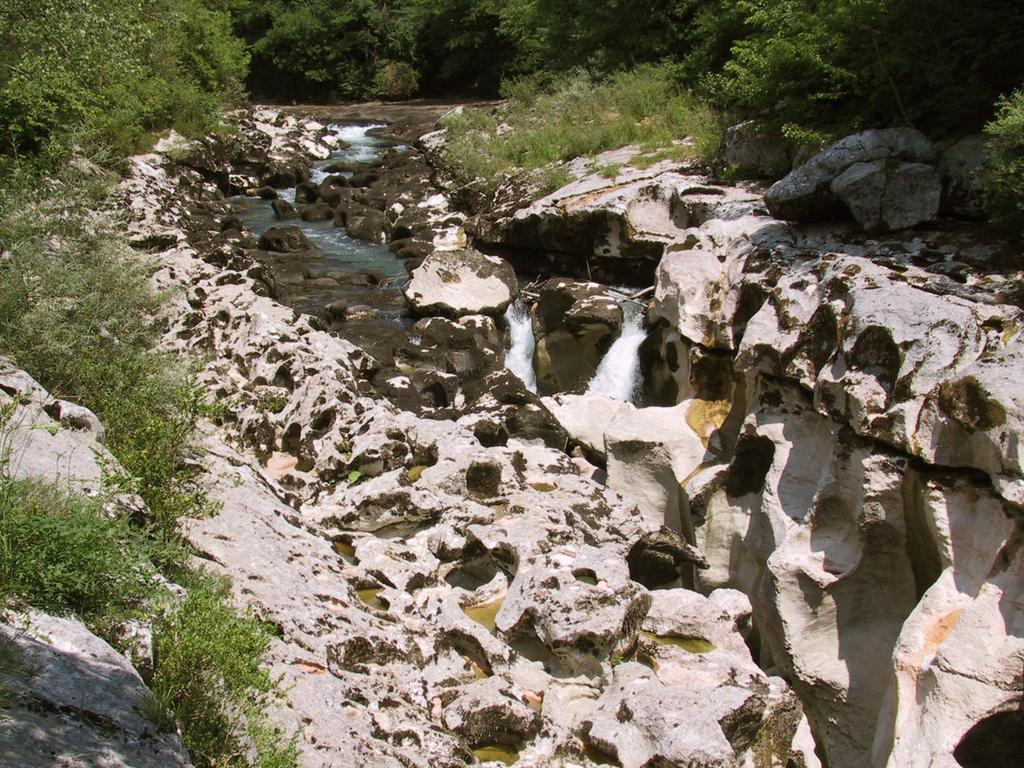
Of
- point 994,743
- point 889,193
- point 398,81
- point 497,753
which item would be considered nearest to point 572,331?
point 889,193

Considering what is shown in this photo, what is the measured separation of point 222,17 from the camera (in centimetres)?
3023

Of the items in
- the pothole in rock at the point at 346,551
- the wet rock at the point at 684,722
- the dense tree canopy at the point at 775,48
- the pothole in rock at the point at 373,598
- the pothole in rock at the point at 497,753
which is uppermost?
the dense tree canopy at the point at 775,48

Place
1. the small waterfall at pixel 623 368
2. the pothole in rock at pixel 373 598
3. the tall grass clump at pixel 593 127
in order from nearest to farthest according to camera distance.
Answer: the pothole in rock at pixel 373 598
the small waterfall at pixel 623 368
the tall grass clump at pixel 593 127

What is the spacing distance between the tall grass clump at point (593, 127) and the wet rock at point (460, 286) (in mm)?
4679

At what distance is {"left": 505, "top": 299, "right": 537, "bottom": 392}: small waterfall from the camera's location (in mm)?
14688

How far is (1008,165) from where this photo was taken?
9.08 m

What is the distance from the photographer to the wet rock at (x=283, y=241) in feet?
61.3

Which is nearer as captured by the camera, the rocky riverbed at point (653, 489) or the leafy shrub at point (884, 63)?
the rocky riverbed at point (653, 489)

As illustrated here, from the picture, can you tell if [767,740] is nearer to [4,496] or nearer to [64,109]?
[4,496]

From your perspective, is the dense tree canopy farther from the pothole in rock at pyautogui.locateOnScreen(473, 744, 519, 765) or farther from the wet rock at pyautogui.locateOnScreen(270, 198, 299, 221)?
the pothole in rock at pyautogui.locateOnScreen(473, 744, 519, 765)

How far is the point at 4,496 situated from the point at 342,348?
781 cm

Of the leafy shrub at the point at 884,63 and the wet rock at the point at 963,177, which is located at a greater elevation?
the leafy shrub at the point at 884,63

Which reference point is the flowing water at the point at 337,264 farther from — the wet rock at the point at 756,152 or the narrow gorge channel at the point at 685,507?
the wet rock at the point at 756,152

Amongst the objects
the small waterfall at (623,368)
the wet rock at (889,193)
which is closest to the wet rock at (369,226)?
the small waterfall at (623,368)
